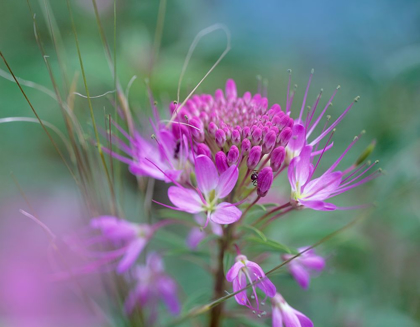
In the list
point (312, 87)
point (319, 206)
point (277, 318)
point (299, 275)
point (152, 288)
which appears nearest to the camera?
point (319, 206)

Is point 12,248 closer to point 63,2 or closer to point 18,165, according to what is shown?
point 18,165

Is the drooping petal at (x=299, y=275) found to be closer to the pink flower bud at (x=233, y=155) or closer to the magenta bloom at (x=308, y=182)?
the magenta bloom at (x=308, y=182)

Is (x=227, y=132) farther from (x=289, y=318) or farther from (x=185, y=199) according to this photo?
(x=289, y=318)

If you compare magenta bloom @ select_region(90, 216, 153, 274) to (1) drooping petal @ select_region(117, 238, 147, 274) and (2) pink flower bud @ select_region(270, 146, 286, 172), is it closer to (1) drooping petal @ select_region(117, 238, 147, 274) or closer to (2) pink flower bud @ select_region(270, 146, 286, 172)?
(1) drooping petal @ select_region(117, 238, 147, 274)

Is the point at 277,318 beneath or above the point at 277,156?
beneath

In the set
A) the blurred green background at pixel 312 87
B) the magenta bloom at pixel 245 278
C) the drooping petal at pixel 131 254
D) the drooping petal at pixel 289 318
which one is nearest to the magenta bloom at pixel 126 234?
the drooping petal at pixel 131 254

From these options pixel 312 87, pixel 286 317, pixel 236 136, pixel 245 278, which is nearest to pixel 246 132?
pixel 236 136
